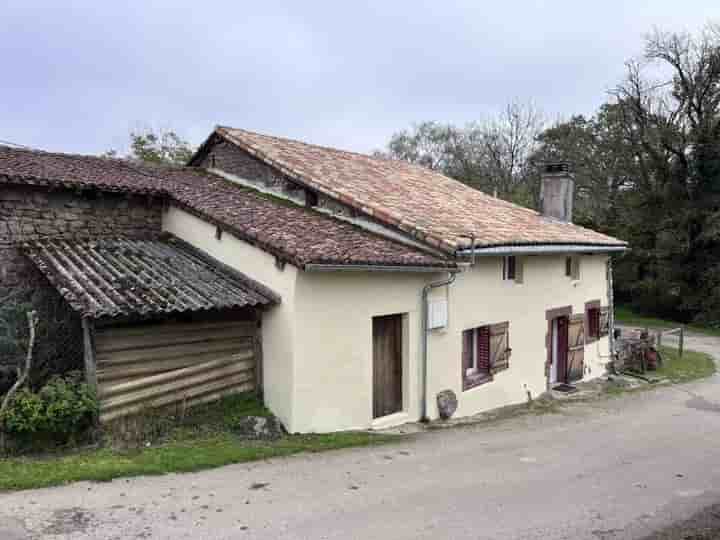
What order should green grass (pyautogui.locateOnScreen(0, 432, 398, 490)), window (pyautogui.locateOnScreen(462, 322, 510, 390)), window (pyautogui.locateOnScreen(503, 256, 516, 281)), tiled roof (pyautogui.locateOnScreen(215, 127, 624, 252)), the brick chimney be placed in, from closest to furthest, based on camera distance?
green grass (pyautogui.locateOnScreen(0, 432, 398, 490)) → tiled roof (pyautogui.locateOnScreen(215, 127, 624, 252)) → window (pyautogui.locateOnScreen(462, 322, 510, 390)) → window (pyautogui.locateOnScreen(503, 256, 516, 281)) → the brick chimney

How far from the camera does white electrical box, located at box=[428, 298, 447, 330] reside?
9211 millimetres

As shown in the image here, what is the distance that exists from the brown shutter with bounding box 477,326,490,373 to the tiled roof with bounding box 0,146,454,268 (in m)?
2.38

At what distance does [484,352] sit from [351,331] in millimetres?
3838

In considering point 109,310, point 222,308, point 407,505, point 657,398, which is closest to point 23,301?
point 109,310

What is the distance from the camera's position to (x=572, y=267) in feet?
45.6

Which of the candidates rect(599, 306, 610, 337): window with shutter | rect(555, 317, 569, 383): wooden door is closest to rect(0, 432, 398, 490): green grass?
rect(555, 317, 569, 383): wooden door

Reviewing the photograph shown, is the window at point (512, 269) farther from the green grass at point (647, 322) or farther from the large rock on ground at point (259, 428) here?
the green grass at point (647, 322)

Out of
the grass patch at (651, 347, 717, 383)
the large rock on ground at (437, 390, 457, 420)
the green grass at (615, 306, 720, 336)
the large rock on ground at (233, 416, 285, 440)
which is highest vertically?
the large rock on ground at (233, 416, 285, 440)

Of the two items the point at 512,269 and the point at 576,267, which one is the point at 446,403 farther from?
the point at 576,267

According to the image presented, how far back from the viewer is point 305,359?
25.4 feet

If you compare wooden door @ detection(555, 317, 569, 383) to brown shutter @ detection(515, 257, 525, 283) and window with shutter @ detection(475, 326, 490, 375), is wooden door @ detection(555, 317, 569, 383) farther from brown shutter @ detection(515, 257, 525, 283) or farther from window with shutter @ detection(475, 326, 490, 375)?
window with shutter @ detection(475, 326, 490, 375)

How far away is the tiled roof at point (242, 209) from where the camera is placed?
8070 millimetres

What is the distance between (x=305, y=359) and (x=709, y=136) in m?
25.6

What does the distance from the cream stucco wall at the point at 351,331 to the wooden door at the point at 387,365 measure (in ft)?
0.46
